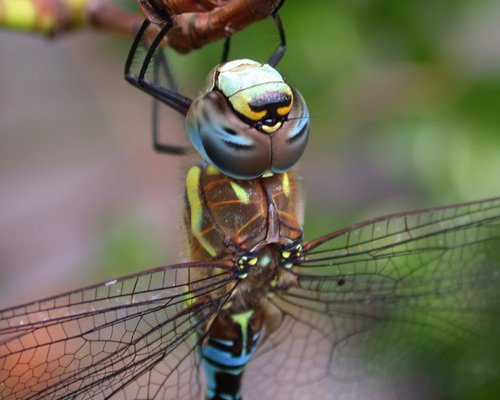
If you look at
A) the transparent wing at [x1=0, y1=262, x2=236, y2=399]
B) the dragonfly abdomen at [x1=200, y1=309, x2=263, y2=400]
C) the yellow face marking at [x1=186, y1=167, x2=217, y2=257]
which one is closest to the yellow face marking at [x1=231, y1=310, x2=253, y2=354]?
the dragonfly abdomen at [x1=200, y1=309, x2=263, y2=400]

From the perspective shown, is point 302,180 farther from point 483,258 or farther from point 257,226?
point 483,258

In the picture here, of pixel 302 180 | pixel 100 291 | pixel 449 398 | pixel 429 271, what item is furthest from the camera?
pixel 449 398

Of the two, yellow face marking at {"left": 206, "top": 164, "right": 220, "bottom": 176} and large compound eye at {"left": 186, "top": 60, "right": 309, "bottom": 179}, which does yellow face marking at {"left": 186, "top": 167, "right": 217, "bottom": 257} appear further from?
large compound eye at {"left": 186, "top": 60, "right": 309, "bottom": 179}

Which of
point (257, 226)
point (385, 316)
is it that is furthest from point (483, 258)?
point (257, 226)

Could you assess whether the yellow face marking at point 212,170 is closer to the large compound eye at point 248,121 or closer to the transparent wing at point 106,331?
the large compound eye at point 248,121

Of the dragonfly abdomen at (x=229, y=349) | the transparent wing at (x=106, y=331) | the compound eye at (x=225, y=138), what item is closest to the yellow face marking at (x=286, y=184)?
the compound eye at (x=225, y=138)
